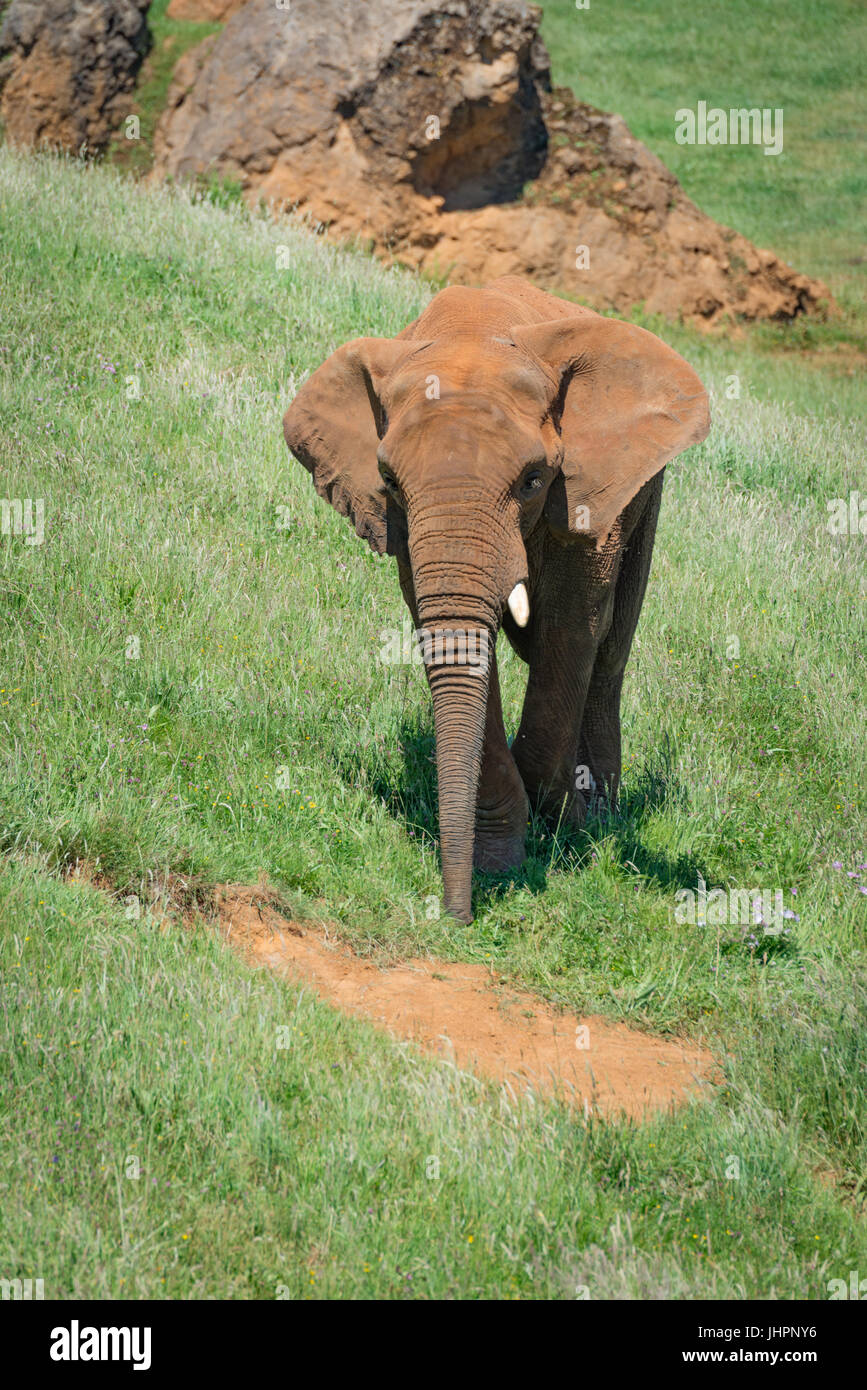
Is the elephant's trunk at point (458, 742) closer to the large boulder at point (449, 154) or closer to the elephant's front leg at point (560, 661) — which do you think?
the elephant's front leg at point (560, 661)


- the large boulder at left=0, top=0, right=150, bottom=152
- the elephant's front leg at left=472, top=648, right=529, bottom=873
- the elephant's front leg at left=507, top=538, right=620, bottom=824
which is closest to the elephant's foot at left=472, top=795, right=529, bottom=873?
the elephant's front leg at left=472, top=648, right=529, bottom=873

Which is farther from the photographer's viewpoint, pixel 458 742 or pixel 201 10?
pixel 201 10

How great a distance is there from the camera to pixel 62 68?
60.1ft

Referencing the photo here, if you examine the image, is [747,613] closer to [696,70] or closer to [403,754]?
[403,754]

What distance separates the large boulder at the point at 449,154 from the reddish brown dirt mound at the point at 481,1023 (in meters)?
12.3

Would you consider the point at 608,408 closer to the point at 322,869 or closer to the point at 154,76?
the point at 322,869

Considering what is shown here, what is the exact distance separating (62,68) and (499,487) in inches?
640

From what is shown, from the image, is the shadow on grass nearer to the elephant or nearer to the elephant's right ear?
the elephant

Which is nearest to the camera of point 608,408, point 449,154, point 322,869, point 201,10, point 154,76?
point 608,408

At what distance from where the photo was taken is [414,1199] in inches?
152

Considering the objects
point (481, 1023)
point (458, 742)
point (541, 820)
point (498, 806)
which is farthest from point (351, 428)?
point (481, 1023)

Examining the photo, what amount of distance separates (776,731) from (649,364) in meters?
2.84

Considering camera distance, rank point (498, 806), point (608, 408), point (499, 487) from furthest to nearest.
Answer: point (498, 806), point (608, 408), point (499, 487)
